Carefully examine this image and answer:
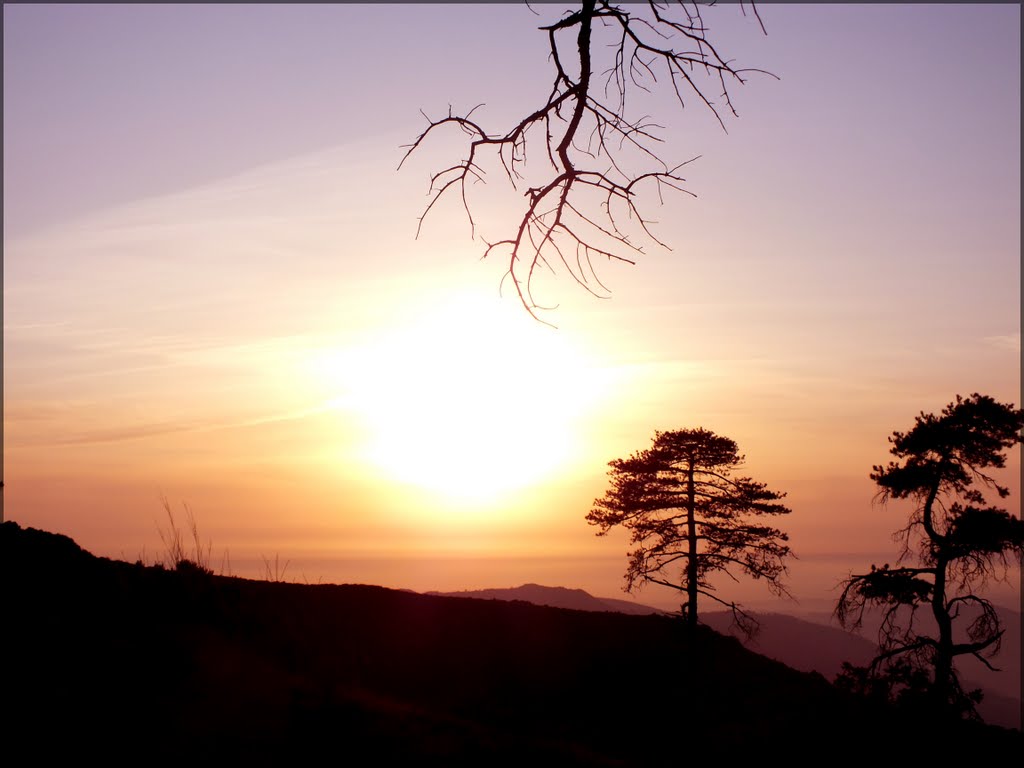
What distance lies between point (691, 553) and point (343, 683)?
1928cm

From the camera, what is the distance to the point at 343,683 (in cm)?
1410

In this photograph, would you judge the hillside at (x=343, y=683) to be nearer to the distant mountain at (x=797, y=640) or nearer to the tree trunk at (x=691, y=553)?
the tree trunk at (x=691, y=553)

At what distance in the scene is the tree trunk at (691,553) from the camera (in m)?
30.8

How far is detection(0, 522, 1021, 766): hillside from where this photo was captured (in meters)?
9.51

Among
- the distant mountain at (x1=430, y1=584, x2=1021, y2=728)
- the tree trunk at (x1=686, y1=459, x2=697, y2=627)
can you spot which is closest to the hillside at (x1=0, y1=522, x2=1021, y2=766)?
the tree trunk at (x1=686, y1=459, x2=697, y2=627)

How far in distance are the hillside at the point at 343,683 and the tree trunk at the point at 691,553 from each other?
2856mm

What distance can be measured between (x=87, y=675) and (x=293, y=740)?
244cm

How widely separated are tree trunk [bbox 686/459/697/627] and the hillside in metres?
2.86

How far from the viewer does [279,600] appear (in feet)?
59.7

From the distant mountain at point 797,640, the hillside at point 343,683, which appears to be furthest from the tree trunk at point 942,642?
the distant mountain at point 797,640

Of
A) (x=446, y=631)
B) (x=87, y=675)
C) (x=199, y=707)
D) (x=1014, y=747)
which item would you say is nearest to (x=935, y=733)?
(x=1014, y=747)

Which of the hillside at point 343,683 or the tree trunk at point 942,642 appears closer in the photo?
the hillside at point 343,683

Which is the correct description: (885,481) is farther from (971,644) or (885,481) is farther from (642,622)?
(642,622)

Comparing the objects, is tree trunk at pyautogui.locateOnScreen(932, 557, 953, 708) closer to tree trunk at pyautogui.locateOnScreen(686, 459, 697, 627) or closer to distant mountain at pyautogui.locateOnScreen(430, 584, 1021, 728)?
tree trunk at pyautogui.locateOnScreen(686, 459, 697, 627)
